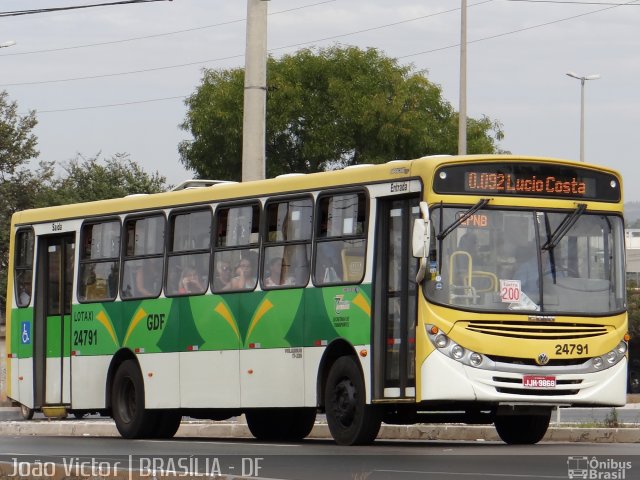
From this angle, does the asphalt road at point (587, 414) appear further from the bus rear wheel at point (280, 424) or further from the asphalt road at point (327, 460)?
the asphalt road at point (327, 460)

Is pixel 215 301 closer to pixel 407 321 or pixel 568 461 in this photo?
pixel 407 321

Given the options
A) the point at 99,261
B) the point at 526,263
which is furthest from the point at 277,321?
the point at 99,261

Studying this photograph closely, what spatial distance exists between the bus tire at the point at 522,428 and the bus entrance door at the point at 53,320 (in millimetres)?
6836

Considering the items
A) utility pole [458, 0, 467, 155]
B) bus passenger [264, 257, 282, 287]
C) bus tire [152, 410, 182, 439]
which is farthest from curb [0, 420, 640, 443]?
utility pole [458, 0, 467, 155]

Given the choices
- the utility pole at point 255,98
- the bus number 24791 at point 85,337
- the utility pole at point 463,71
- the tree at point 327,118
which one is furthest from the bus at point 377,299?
the tree at point 327,118

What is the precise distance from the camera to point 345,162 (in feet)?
195

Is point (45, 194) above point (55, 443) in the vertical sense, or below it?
above

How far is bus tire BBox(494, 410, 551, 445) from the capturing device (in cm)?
1902

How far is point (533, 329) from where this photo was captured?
1719 centimetres

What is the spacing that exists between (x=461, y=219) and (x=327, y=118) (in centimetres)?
4311

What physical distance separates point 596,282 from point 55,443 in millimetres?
7246

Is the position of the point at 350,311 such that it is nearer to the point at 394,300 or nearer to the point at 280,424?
the point at 394,300

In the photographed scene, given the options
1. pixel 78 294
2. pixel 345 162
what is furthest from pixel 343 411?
pixel 345 162

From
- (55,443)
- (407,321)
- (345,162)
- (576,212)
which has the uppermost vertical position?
(345,162)
